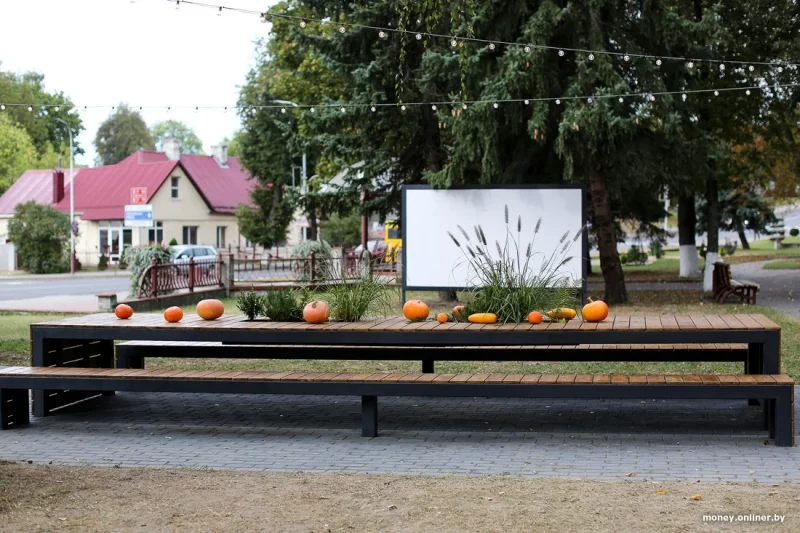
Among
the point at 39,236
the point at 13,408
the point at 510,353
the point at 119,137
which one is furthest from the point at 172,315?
the point at 119,137

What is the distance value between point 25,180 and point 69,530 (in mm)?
67433

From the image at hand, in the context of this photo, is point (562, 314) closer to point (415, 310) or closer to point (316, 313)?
point (415, 310)

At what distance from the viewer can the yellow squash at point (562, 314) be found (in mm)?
8173

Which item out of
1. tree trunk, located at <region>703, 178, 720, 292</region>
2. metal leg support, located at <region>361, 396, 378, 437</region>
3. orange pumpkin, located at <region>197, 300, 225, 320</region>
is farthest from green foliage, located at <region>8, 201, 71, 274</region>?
metal leg support, located at <region>361, 396, 378, 437</region>

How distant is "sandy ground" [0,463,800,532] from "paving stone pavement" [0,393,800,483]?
373 mm

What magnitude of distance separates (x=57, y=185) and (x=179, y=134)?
7786 cm

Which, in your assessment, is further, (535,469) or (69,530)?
(535,469)

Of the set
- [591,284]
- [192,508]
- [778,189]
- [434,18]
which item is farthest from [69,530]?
[778,189]

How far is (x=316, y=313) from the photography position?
329 inches

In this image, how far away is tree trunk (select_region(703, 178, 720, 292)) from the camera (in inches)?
1019

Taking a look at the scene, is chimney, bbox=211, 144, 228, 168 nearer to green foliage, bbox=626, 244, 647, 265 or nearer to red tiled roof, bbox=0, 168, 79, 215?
red tiled roof, bbox=0, 168, 79, 215

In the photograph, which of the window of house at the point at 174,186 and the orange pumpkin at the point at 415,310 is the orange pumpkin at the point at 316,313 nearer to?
the orange pumpkin at the point at 415,310

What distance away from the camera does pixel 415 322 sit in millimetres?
8352

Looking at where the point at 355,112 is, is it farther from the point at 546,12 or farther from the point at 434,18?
the point at 434,18
